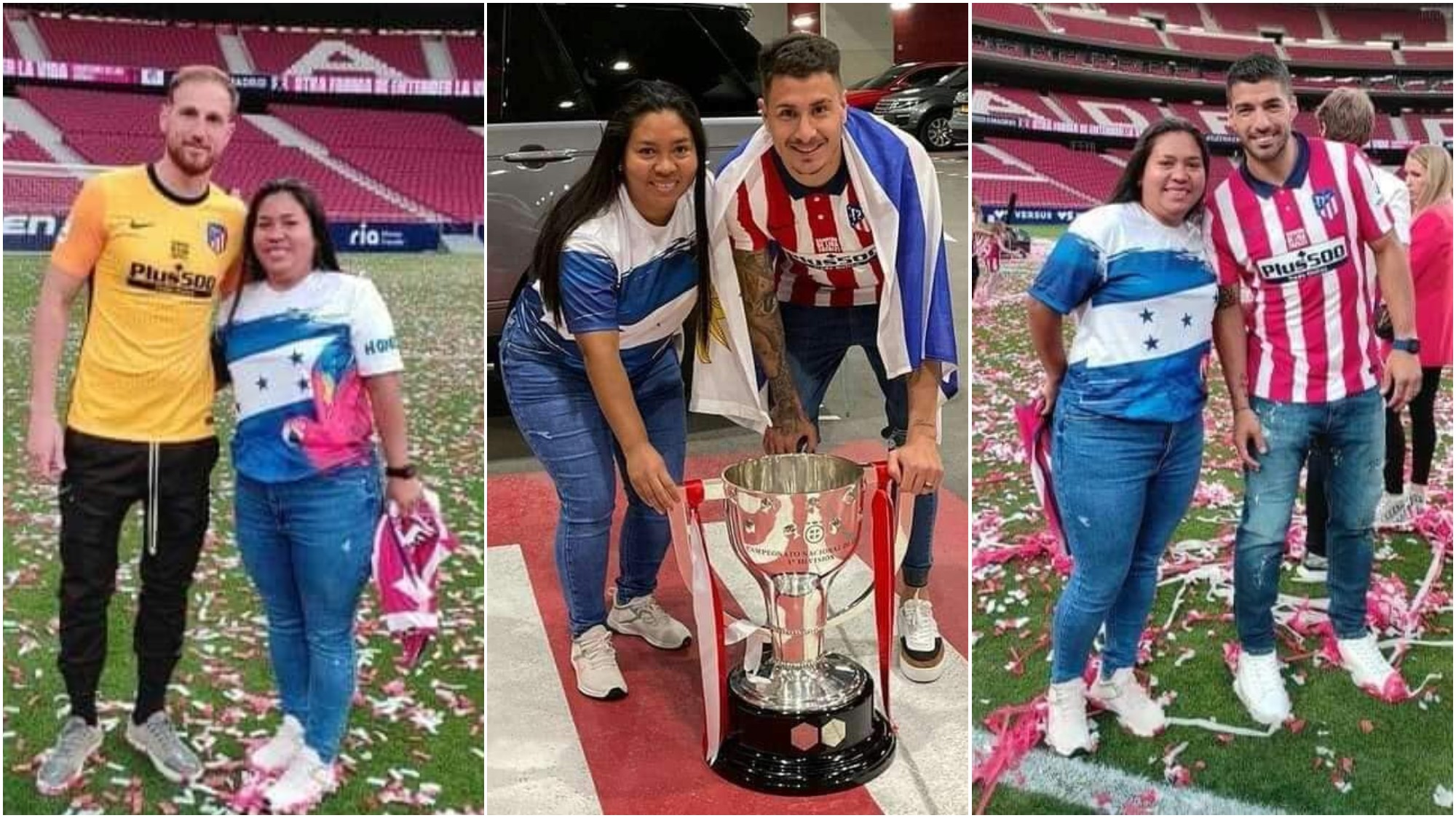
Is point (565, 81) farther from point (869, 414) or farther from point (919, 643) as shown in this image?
point (919, 643)

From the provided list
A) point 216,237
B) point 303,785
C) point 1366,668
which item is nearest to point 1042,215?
point 1366,668

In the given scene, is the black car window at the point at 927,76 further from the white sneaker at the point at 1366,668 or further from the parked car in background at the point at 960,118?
the white sneaker at the point at 1366,668

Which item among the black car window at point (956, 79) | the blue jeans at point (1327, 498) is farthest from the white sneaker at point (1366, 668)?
the black car window at point (956, 79)

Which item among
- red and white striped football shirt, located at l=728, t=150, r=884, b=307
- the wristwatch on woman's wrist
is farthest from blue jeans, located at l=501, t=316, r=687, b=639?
the wristwatch on woman's wrist

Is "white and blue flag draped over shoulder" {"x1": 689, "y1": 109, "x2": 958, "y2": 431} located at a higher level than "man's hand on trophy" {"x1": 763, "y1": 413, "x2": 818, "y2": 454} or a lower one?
higher

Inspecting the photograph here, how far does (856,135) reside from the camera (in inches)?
82.4

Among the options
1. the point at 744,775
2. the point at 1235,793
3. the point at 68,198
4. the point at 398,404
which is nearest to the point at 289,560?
the point at 398,404

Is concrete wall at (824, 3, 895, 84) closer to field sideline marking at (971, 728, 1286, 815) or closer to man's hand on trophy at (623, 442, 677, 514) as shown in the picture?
man's hand on trophy at (623, 442, 677, 514)

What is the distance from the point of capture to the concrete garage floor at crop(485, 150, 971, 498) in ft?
6.82

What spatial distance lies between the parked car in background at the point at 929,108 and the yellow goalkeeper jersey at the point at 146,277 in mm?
1152

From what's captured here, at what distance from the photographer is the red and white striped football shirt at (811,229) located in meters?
2.14

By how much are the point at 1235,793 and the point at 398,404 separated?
1585mm

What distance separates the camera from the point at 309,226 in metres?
1.92

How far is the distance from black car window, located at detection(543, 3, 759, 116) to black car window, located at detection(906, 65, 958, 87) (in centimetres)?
35
